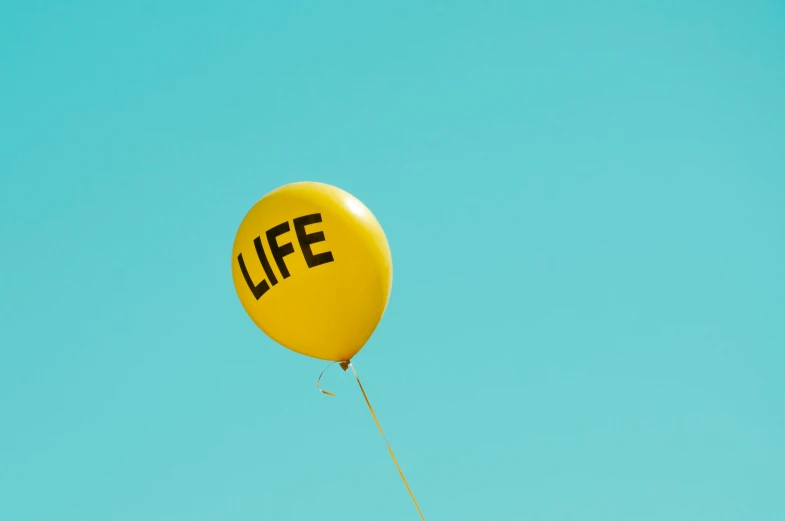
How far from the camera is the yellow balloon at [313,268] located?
1296 cm

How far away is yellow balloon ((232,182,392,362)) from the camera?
12961 millimetres

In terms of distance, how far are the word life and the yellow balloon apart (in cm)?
1

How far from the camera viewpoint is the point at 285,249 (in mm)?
13000

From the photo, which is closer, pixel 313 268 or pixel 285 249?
pixel 313 268

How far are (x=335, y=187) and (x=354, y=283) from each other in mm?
1495

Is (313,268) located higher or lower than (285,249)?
lower

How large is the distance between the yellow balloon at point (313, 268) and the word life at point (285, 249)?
0.01 metres

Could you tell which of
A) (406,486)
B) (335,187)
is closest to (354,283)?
(335,187)

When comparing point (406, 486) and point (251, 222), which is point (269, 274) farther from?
point (406, 486)

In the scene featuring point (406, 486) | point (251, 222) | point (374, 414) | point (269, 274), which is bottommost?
point (406, 486)

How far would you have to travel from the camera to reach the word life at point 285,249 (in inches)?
509

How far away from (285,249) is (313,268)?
471 mm

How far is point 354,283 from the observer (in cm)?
1316

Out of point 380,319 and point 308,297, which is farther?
point 380,319
